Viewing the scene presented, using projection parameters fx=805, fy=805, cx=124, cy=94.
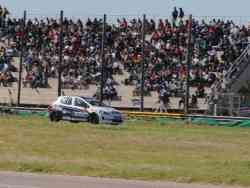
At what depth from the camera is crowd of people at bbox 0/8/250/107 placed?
53.0 meters

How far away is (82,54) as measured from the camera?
57.2 metres

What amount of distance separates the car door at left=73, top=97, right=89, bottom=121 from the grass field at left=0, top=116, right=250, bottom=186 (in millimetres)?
1318

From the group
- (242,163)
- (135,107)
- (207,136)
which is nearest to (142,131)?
(207,136)

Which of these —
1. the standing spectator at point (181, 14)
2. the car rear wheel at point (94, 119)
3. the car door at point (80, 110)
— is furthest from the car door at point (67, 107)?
the standing spectator at point (181, 14)

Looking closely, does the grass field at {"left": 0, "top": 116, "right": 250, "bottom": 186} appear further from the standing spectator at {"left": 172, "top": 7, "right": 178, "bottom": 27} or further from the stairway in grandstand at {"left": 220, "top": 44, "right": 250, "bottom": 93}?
the standing spectator at {"left": 172, "top": 7, "right": 178, "bottom": 27}

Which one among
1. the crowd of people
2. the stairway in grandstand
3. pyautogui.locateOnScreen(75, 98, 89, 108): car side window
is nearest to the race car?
pyautogui.locateOnScreen(75, 98, 89, 108): car side window

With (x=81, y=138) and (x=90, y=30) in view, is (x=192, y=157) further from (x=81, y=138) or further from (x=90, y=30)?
(x=90, y=30)

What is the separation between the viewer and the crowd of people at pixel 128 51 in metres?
53.0

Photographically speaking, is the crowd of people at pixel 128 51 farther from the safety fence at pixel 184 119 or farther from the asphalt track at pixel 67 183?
the asphalt track at pixel 67 183

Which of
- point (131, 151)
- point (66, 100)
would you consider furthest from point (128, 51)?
point (131, 151)

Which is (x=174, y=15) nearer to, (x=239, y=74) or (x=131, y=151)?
(x=239, y=74)

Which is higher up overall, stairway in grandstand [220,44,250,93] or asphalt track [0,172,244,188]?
stairway in grandstand [220,44,250,93]

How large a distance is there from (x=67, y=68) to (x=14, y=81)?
3900mm

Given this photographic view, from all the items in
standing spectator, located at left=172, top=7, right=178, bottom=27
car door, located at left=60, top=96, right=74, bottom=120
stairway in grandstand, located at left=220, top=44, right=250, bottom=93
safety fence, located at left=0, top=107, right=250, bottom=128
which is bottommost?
safety fence, located at left=0, top=107, right=250, bottom=128
